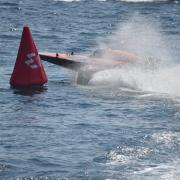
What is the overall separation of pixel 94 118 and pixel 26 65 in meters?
5.11

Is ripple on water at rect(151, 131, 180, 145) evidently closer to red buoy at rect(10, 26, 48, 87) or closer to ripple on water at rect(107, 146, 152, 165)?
ripple on water at rect(107, 146, 152, 165)

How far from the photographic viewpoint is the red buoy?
30.7m

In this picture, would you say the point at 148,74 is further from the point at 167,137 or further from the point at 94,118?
the point at 167,137

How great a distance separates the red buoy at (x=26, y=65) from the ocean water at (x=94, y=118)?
446 mm

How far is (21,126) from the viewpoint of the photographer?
25359mm

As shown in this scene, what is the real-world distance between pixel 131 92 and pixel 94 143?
7637 mm

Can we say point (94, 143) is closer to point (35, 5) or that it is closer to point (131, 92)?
point (131, 92)

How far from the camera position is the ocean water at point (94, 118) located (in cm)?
2103

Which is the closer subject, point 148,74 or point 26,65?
point 26,65

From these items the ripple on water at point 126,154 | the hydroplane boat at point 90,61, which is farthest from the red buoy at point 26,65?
the ripple on water at point 126,154

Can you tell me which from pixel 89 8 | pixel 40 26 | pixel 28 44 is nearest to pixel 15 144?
pixel 28 44

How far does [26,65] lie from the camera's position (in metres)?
30.7

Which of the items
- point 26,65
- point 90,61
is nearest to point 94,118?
point 26,65

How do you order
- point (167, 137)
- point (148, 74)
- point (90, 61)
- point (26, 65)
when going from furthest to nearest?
point (90, 61), point (148, 74), point (26, 65), point (167, 137)
